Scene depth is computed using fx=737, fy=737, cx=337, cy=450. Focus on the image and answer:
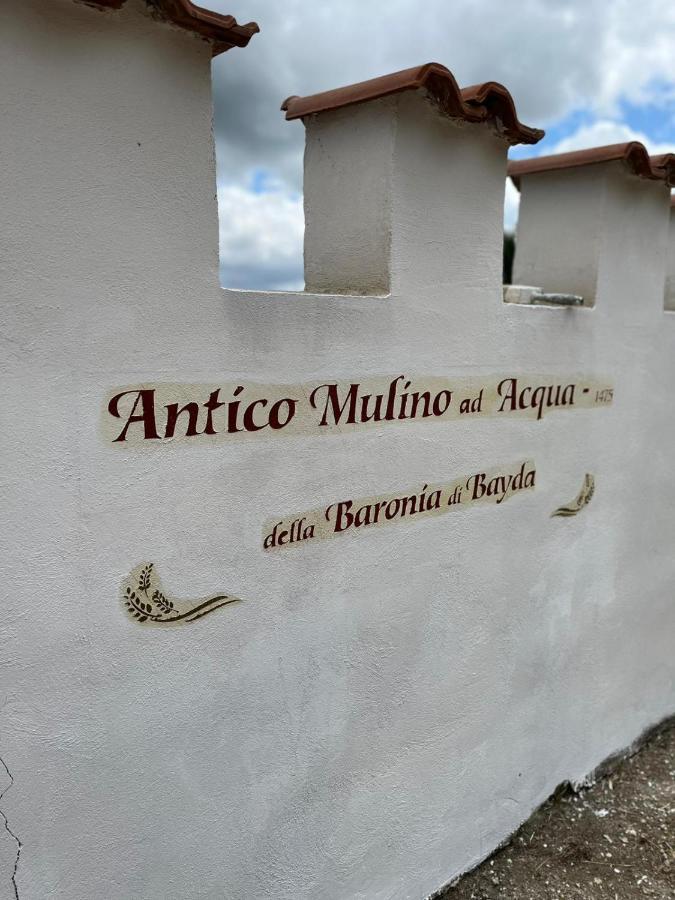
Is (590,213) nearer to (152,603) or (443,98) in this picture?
(443,98)

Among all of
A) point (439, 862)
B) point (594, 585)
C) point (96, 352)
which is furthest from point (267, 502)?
point (594, 585)

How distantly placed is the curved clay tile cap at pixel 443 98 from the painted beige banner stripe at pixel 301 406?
105 centimetres

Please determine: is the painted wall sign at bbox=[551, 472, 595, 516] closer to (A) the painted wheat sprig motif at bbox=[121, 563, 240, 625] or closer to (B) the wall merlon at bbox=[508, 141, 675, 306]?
(B) the wall merlon at bbox=[508, 141, 675, 306]

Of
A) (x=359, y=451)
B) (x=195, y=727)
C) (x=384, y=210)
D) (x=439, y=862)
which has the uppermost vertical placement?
(x=384, y=210)

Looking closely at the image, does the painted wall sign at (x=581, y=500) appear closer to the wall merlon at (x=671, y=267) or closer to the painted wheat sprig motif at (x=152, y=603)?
the wall merlon at (x=671, y=267)

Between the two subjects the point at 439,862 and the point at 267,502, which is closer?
the point at 267,502

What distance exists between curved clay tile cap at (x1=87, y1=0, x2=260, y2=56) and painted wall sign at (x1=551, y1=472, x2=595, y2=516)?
276 centimetres

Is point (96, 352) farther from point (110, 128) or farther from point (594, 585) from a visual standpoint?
point (594, 585)

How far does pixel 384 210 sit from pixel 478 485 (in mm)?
1312

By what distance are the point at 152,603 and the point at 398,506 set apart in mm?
1118

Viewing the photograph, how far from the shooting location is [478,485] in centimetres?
341

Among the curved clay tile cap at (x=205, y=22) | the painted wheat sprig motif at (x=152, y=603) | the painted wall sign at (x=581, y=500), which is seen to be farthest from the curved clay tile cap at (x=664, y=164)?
the painted wheat sprig motif at (x=152, y=603)

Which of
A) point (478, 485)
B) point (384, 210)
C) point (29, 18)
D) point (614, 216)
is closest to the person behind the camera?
point (29, 18)

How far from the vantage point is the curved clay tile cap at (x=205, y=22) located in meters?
2.05
